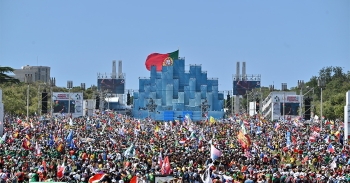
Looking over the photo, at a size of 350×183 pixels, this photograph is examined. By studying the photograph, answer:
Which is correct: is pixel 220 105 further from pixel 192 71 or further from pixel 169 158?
pixel 169 158

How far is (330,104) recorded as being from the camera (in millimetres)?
94625

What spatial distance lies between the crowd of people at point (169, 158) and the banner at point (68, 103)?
3251cm

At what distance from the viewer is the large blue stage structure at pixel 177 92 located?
394 feet

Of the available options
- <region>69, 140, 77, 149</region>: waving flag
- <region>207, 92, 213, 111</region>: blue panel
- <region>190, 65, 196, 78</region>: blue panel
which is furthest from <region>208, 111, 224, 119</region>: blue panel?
<region>69, 140, 77, 149</region>: waving flag

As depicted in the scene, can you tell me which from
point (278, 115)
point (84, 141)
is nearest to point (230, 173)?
point (84, 141)

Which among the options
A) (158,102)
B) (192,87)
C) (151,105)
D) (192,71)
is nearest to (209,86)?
(192,87)

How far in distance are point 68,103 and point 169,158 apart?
54483 millimetres

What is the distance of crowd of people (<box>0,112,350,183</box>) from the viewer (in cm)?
2920

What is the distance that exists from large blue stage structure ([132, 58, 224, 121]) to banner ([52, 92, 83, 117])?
25.4 metres

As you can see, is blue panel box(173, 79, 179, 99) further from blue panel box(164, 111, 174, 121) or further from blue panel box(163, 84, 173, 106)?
blue panel box(164, 111, 174, 121)

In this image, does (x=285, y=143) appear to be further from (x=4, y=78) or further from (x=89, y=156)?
(x=4, y=78)

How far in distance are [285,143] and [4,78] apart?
2430 inches

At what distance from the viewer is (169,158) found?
39.1 m

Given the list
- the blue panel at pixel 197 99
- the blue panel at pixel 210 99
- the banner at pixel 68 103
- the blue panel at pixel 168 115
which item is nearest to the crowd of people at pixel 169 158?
the banner at pixel 68 103
